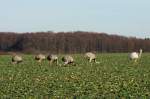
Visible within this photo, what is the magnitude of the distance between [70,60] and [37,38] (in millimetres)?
70359

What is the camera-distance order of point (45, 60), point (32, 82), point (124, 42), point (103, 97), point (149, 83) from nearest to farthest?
point (103, 97) < point (149, 83) < point (32, 82) < point (45, 60) < point (124, 42)

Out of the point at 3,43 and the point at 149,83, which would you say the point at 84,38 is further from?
the point at 149,83

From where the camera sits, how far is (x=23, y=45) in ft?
326

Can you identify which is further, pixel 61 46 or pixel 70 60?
pixel 61 46

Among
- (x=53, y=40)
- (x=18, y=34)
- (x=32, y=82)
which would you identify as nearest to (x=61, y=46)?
(x=53, y=40)

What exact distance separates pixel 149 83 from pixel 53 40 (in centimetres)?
8431

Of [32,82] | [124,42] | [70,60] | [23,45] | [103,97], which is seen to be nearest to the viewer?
[103,97]

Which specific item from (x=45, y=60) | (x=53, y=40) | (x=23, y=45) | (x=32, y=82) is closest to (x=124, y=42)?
(x=53, y=40)

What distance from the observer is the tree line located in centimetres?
10062

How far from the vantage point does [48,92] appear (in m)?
16.5

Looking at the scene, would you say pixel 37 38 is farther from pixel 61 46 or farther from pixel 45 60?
pixel 45 60

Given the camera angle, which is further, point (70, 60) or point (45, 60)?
point (45, 60)

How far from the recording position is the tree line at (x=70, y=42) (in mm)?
100625

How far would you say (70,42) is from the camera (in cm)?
10506
